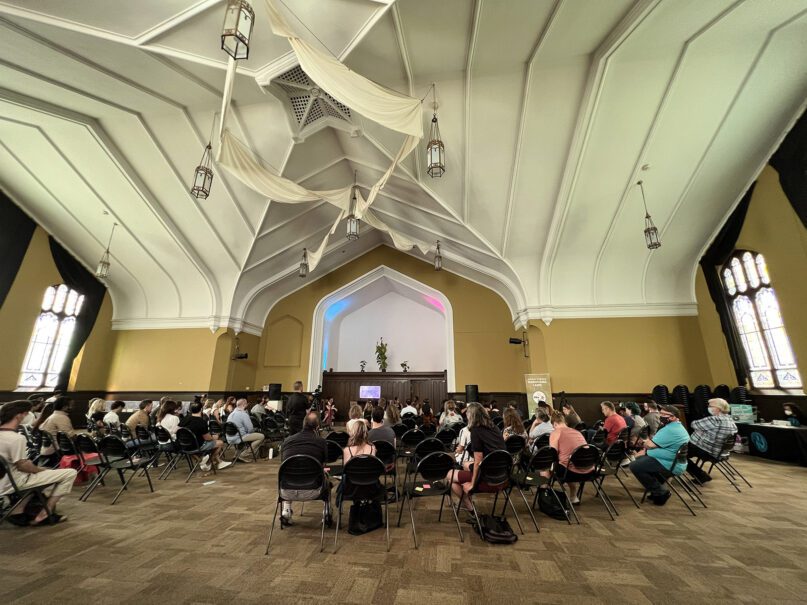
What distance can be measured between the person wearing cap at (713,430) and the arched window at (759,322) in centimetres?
463

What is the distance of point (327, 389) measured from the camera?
585 inches

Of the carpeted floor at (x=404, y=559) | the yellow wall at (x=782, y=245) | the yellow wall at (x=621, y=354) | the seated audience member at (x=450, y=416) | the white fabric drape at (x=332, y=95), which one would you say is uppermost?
the white fabric drape at (x=332, y=95)

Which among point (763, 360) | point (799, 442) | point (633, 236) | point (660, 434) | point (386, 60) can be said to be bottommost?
point (799, 442)

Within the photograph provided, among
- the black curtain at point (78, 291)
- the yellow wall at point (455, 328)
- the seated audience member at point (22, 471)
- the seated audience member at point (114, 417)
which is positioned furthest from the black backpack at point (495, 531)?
the black curtain at point (78, 291)

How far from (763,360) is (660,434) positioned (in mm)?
6528

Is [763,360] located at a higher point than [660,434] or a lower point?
higher

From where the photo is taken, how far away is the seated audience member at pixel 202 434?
507 centimetres

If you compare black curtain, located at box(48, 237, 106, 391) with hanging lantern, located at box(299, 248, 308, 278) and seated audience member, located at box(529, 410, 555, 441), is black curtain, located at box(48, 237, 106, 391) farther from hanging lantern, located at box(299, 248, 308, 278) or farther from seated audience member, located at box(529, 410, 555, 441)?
seated audience member, located at box(529, 410, 555, 441)

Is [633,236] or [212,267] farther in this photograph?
[212,267]

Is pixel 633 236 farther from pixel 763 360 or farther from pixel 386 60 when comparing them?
pixel 386 60

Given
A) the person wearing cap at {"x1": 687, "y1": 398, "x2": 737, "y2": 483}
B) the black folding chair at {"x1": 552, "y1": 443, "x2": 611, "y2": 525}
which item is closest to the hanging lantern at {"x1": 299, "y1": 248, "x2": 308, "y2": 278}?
the black folding chair at {"x1": 552, "y1": 443, "x2": 611, "y2": 525}

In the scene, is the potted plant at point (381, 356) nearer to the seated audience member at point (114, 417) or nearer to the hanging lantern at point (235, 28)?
the seated audience member at point (114, 417)

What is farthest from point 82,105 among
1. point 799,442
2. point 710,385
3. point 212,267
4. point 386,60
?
point 710,385

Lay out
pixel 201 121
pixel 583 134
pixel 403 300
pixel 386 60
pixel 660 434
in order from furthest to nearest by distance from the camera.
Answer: pixel 403 300, pixel 201 121, pixel 583 134, pixel 386 60, pixel 660 434
